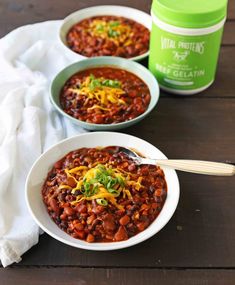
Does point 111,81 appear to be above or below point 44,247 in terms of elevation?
above

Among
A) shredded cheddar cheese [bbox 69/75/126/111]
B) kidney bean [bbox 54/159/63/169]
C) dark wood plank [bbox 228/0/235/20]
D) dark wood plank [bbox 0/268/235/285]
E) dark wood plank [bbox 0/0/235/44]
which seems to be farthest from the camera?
dark wood plank [bbox 228/0/235/20]

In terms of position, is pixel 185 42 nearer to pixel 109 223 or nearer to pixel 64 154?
pixel 64 154

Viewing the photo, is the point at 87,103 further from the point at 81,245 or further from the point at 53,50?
the point at 81,245

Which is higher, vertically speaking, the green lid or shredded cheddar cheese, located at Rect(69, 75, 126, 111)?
the green lid

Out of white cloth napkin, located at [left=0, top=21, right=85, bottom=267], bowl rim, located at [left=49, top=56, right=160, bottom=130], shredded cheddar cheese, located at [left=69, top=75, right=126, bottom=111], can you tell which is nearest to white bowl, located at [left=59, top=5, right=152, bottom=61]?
white cloth napkin, located at [left=0, top=21, right=85, bottom=267]

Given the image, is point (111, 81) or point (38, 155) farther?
point (111, 81)

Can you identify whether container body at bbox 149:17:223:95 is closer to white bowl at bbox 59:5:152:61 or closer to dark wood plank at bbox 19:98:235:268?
dark wood plank at bbox 19:98:235:268

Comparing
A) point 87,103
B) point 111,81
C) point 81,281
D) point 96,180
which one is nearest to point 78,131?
point 87,103
